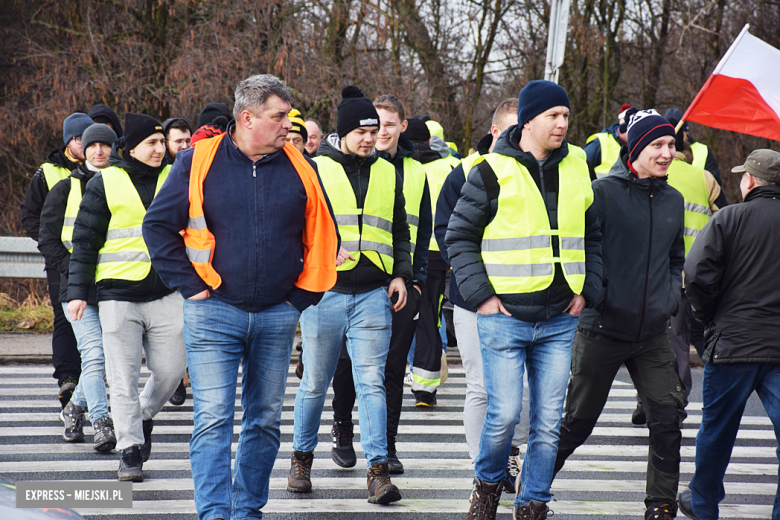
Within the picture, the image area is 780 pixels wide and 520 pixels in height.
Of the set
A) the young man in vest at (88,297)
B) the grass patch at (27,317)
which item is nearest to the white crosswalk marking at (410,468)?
the young man in vest at (88,297)

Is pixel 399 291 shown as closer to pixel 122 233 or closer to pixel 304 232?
pixel 304 232

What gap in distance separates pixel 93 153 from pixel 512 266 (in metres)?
3.66

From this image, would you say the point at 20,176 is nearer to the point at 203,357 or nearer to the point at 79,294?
the point at 79,294

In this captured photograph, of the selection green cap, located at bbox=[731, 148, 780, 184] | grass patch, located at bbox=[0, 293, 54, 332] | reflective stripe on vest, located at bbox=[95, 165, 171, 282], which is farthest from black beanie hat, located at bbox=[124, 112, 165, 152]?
grass patch, located at bbox=[0, 293, 54, 332]

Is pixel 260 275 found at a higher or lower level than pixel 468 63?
lower

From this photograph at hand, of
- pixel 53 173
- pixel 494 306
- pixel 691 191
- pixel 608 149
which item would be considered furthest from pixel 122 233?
pixel 691 191

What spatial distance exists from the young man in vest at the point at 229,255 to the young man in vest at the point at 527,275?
2.84ft

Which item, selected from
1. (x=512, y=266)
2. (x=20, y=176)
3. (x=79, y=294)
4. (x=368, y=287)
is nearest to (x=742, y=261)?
(x=512, y=266)

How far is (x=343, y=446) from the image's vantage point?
567 cm

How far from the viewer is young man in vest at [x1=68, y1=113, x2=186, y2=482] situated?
5344 millimetres

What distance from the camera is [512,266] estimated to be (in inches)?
168

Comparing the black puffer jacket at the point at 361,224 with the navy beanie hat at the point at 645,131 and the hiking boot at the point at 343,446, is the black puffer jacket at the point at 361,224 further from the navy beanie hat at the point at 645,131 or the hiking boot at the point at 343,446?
the navy beanie hat at the point at 645,131

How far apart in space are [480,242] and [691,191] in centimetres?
291

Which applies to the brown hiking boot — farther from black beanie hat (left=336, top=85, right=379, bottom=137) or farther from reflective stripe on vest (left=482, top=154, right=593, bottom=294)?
black beanie hat (left=336, top=85, right=379, bottom=137)
